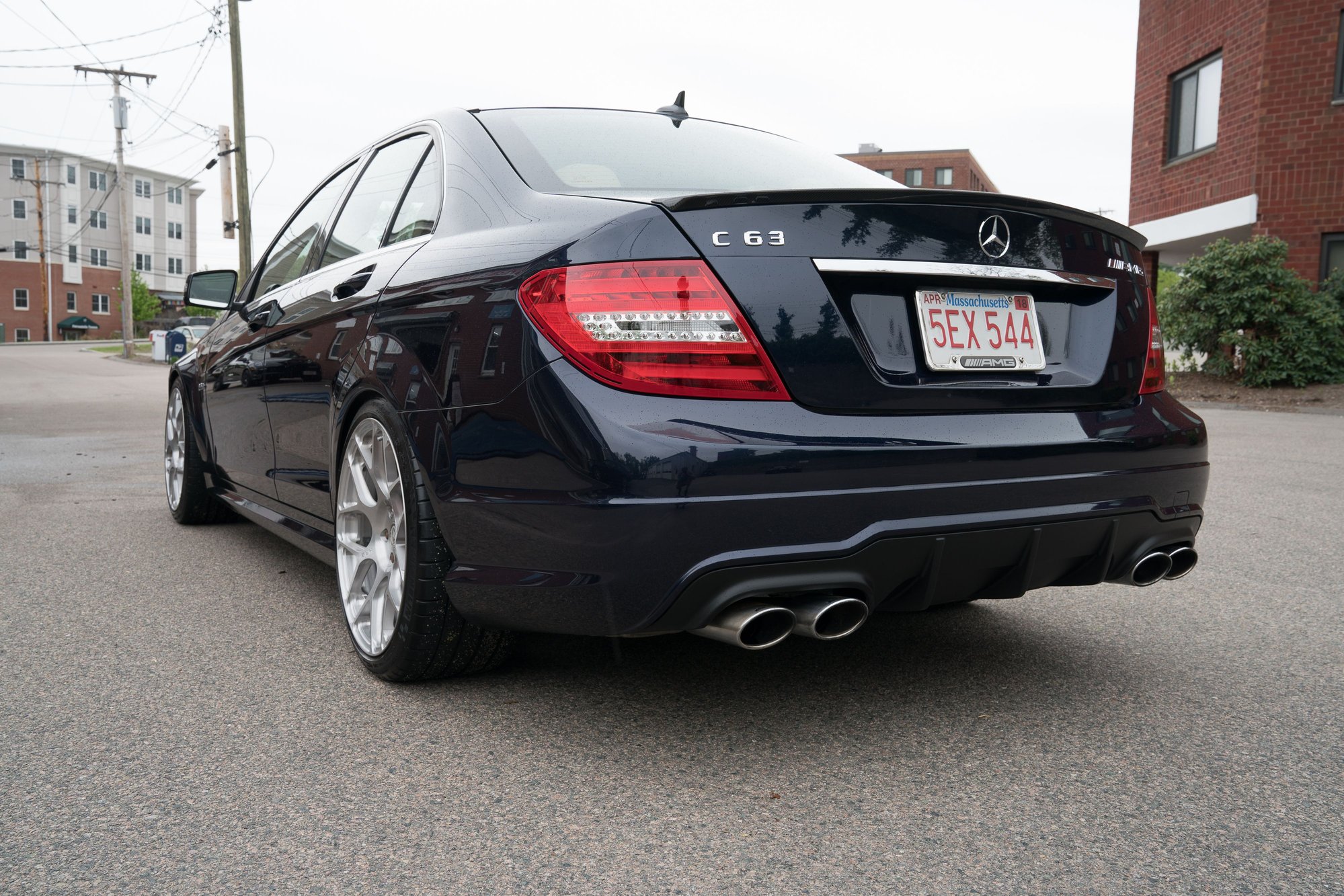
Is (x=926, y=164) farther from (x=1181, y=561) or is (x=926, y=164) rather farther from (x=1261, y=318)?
(x=1181, y=561)

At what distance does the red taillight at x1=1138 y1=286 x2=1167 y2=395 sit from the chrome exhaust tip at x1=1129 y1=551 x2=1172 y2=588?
0.41m

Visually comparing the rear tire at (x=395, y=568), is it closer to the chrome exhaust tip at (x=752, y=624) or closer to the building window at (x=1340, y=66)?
the chrome exhaust tip at (x=752, y=624)

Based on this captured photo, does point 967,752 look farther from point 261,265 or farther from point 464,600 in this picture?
point 261,265

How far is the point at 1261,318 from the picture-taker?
16.4 meters

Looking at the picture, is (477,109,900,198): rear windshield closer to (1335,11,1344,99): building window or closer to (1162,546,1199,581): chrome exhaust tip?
(1162,546,1199,581): chrome exhaust tip

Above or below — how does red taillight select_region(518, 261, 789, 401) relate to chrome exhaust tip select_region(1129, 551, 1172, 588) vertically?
above

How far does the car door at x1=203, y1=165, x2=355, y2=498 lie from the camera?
13.4 ft

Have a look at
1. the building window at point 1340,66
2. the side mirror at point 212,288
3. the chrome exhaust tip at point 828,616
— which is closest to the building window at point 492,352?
the chrome exhaust tip at point 828,616

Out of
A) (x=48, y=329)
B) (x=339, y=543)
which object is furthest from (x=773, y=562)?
(x=48, y=329)

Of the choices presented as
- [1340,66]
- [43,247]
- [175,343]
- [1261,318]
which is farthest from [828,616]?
[43,247]

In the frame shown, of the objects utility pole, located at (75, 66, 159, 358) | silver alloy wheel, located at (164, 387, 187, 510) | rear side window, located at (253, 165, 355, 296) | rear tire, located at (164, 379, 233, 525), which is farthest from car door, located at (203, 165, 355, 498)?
utility pole, located at (75, 66, 159, 358)

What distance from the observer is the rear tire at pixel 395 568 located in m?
2.70

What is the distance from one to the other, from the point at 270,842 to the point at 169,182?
97.4m

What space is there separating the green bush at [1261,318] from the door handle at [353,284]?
1601 cm
